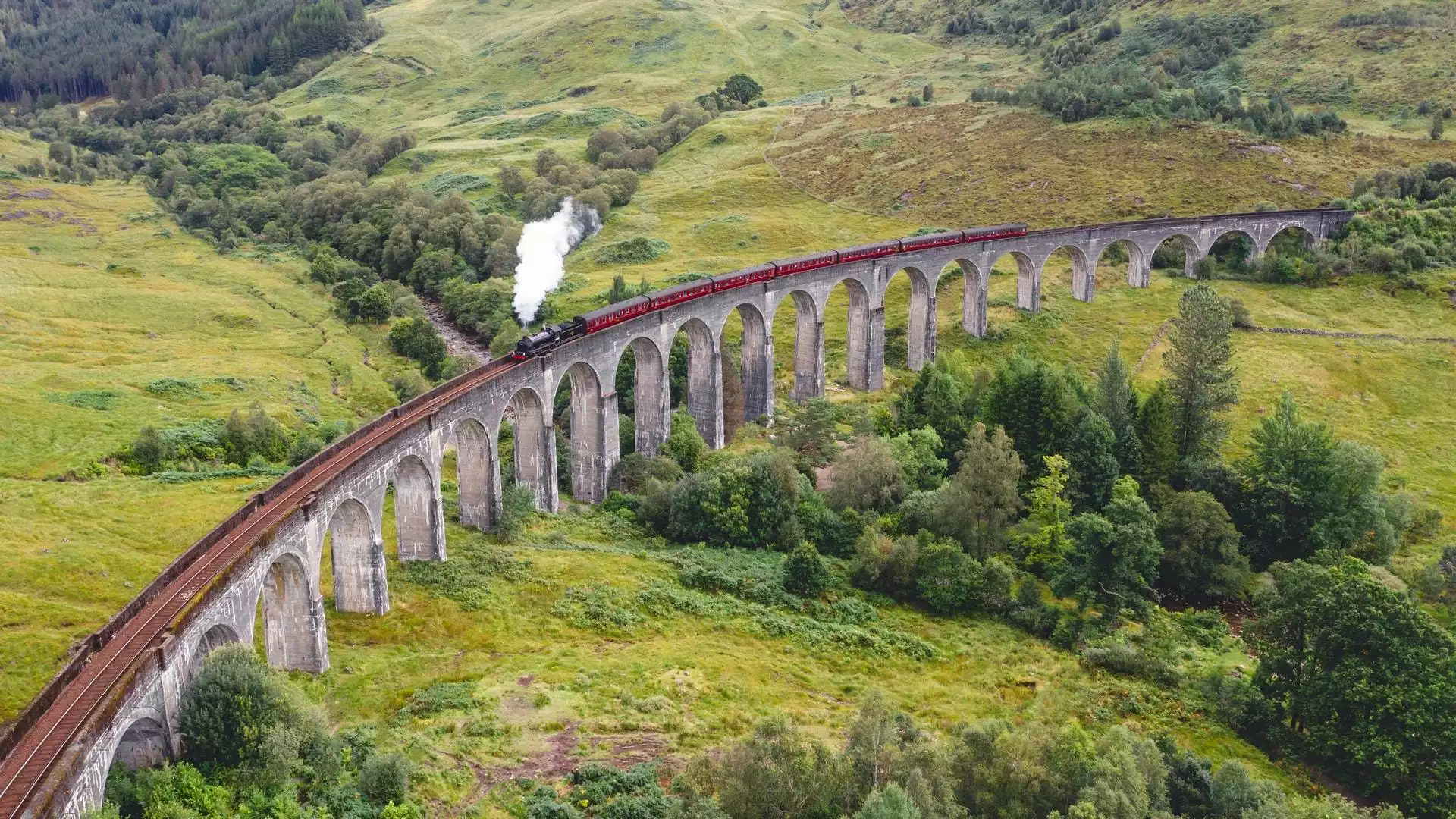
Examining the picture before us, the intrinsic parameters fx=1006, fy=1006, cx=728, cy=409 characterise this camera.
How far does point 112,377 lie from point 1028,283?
7652cm

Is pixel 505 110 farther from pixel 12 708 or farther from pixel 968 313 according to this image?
pixel 12 708

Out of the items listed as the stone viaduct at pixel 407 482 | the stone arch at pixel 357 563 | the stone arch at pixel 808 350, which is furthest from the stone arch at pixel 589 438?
the stone arch at pixel 808 350

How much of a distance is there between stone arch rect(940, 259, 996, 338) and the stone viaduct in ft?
0.50

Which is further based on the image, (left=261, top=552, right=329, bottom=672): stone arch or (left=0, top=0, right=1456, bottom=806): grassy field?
(left=0, top=0, right=1456, bottom=806): grassy field

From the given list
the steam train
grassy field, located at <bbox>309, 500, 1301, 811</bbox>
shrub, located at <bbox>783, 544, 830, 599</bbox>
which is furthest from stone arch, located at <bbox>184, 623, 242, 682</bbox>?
shrub, located at <bbox>783, 544, 830, 599</bbox>

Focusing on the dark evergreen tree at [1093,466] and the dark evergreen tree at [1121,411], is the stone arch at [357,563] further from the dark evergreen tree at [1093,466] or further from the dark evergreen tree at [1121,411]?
the dark evergreen tree at [1121,411]

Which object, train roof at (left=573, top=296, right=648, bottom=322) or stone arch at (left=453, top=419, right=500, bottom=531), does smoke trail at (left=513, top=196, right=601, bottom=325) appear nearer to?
train roof at (left=573, top=296, right=648, bottom=322)

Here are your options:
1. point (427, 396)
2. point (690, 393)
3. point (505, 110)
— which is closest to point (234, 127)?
point (505, 110)

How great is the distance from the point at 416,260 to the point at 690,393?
183 feet

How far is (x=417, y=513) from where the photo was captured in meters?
47.5

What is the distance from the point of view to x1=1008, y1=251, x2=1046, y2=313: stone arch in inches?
3671

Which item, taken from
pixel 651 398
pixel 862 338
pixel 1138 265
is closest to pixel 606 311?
pixel 651 398

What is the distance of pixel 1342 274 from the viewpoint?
3895 inches

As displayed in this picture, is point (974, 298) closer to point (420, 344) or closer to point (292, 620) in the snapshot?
point (420, 344)
